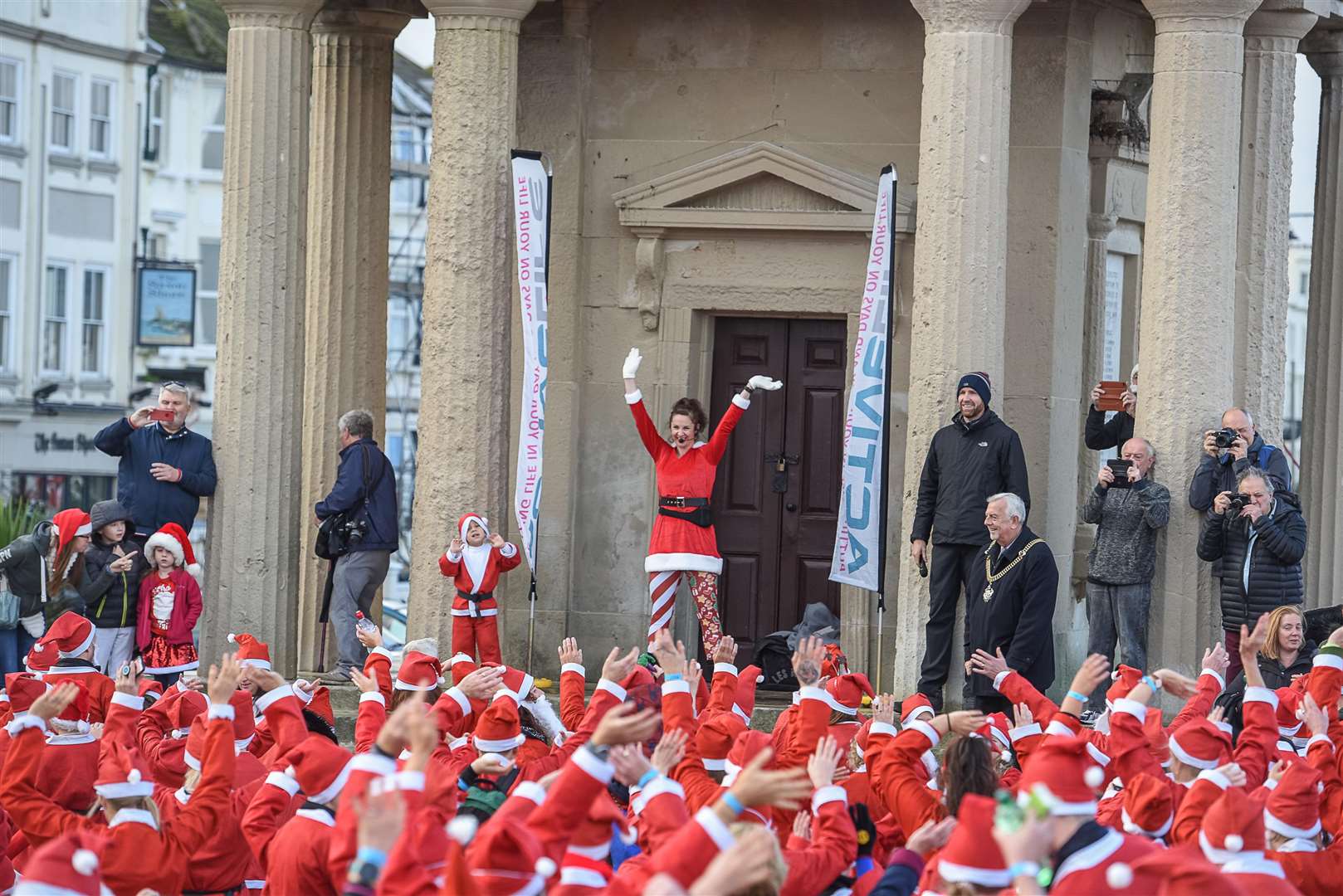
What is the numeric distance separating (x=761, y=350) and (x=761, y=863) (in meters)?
11.4

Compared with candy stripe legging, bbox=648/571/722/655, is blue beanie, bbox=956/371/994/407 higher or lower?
higher

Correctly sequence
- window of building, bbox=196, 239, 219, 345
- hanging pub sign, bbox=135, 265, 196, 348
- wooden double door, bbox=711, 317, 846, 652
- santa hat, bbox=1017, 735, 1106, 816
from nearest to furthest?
santa hat, bbox=1017, 735, 1106, 816
wooden double door, bbox=711, 317, 846, 652
hanging pub sign, bbox=135, 265, 196, 348
window of building, bbox=196, 239, 219, 345

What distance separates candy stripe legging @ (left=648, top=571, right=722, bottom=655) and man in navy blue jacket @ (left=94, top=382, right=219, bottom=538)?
307 centimetres

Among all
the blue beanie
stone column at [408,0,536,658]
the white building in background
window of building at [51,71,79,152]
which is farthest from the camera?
window of building at [51,71,79,152]

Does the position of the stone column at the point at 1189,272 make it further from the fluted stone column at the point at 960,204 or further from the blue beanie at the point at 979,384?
the blue beanie at the point at 979,384

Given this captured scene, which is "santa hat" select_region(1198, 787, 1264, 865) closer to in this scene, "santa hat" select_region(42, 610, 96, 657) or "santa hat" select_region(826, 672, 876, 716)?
"santa hat" select_region(826, 672, 876, 716)

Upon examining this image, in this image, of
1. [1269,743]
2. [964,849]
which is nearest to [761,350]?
[1269,743]

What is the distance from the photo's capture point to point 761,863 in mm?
5668

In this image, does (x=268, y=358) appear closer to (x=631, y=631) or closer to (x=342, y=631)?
(x=342, y=631)

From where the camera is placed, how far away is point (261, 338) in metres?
15.5

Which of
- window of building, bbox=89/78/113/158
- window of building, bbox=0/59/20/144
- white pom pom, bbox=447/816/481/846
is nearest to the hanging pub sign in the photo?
window of building, bbox=89/78/113/158

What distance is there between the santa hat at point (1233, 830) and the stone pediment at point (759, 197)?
9535 mm

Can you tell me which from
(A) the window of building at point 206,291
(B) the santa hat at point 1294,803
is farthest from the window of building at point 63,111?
(B) the santa hat at point 1294,803

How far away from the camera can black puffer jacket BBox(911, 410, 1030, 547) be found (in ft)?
45.6
